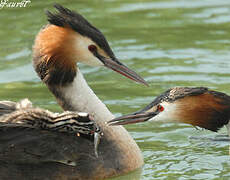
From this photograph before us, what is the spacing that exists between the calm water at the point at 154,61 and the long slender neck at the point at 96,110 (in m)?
0.19

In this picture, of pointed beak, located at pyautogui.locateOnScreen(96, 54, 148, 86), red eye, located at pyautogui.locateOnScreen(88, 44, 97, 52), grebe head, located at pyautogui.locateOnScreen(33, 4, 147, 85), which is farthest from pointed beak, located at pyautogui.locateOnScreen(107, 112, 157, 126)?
red eye, located at pyautogui.locateOnScreen(88, 44, 97, 52)

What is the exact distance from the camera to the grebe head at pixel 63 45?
789 centimetres

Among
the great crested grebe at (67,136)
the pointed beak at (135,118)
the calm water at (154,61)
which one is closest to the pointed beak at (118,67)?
the great crested grebe at (67,136)

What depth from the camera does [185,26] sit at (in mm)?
13289

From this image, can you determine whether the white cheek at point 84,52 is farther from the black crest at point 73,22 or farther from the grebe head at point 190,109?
the grebe head at point 190,109

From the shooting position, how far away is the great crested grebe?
23.9 feet

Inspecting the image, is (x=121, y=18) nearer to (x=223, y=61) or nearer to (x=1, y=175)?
(x=223, y=61)

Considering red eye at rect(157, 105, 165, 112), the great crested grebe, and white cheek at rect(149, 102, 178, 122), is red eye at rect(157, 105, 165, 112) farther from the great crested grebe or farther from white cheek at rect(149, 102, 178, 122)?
the great crested grebe

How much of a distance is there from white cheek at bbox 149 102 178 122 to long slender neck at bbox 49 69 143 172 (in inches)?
16.4

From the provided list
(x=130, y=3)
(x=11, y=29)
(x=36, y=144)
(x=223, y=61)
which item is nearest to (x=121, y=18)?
(x=130, y=3)

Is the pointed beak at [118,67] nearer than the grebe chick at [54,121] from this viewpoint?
No

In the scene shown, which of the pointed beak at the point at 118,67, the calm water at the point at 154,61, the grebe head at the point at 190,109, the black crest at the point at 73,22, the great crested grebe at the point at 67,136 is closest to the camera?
the great crested grebe at the point at 67,136

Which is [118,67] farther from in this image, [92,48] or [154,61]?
[154,61]

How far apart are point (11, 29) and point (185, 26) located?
2910mm
